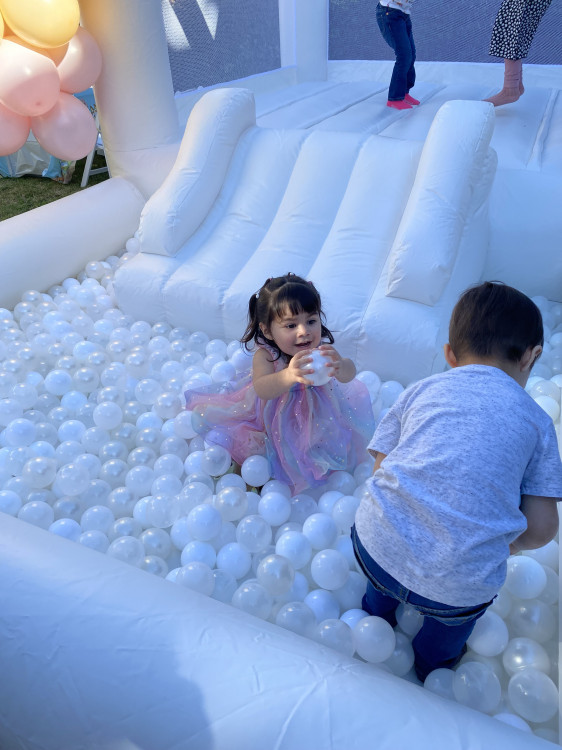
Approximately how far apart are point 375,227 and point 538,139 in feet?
3.57

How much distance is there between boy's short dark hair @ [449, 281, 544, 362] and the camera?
890 mm

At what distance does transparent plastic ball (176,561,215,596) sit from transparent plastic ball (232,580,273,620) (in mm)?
62

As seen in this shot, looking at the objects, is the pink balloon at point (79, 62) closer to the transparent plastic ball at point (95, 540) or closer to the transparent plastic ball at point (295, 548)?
the transparent plastic ball at point (95, 540)

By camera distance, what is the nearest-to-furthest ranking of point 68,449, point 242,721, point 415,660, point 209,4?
point 242,721 → point 415,660 → point 68,449 → point 209,4

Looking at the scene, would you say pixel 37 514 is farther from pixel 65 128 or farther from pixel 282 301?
pixel 65 128

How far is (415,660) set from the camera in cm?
109

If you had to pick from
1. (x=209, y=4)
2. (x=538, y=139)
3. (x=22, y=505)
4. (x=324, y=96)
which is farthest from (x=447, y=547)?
(x=209, y=4)

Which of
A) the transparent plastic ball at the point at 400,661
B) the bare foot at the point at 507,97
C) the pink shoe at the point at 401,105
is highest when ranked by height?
the bare foot at the point at 507,97

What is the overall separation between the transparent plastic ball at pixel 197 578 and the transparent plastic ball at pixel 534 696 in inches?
22.0

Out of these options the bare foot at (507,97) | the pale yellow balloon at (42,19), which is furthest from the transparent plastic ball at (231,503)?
the bare foot at (507,97)

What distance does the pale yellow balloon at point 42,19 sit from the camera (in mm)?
1945

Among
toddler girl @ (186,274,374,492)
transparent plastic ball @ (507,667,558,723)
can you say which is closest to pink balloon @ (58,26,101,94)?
toddler girl @ (186,274,374,492)

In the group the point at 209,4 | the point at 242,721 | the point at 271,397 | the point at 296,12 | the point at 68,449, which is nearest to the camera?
the point at 242,721

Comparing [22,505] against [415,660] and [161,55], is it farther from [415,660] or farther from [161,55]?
[161,55]
